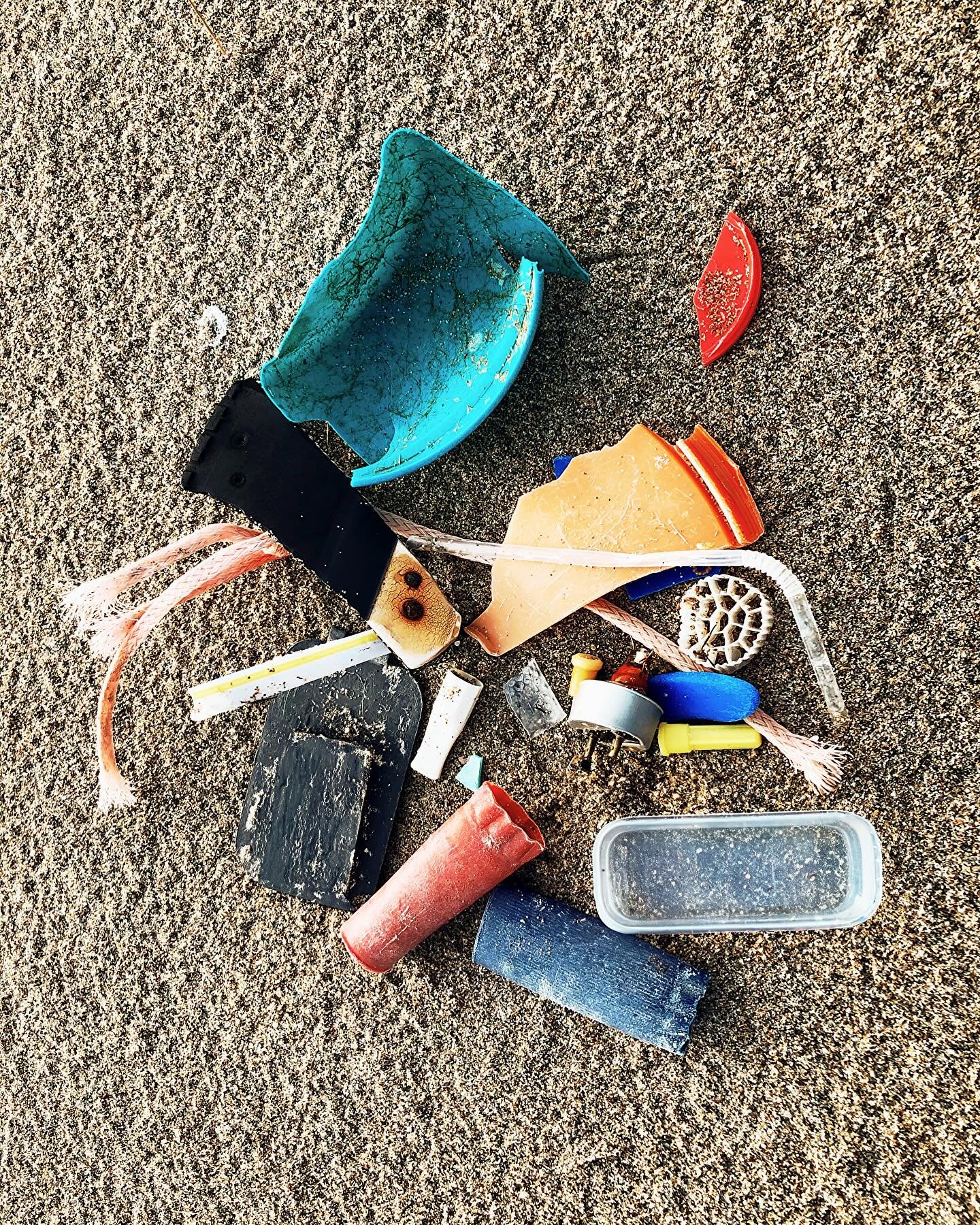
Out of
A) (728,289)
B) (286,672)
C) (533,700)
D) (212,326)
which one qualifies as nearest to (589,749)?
(533,700)

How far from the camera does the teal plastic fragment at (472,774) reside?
2.56 ft

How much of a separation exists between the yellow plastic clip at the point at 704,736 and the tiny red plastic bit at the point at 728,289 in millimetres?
333

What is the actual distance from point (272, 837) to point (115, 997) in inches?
10.0

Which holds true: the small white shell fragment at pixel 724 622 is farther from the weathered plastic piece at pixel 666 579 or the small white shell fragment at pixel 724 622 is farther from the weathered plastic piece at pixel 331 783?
the weathered plastic piece at pixel 331 783

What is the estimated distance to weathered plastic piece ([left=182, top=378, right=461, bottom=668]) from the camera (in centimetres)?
77

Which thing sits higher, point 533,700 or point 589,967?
point 533,700

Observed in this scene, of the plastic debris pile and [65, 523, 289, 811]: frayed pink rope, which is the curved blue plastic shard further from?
[65, 523, 289, 811]: frayed pink rope

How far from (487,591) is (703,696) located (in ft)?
0.74

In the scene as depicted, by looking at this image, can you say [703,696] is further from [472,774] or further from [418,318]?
[418,318]

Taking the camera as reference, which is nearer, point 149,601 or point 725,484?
point 725,484

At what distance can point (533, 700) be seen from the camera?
781 mm

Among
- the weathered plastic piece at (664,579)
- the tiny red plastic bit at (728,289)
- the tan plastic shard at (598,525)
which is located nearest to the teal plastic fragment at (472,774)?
the tan plastic shard at (598,525)

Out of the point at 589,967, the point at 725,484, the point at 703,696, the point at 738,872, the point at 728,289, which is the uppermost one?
the point at 728,289

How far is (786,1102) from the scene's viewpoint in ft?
2.35
